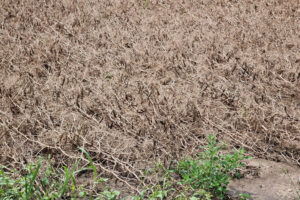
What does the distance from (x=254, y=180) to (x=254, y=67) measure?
1466 millimetres

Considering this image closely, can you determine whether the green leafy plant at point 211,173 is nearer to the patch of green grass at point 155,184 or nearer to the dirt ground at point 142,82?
the patch of green grass at point 155,184

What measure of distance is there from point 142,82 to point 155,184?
3.94 ft

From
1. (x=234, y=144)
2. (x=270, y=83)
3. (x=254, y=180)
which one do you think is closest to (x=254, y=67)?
(x=270, y=83)

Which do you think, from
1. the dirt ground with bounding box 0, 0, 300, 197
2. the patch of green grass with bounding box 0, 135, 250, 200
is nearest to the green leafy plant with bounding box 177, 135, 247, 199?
the patch of green grass with bounding box 0, 135, 250, 200

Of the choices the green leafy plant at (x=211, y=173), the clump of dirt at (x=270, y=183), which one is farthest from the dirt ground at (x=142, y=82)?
the green leafy plant at (x=211, y=173)

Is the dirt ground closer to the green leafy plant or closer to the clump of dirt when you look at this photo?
the clump of dirt

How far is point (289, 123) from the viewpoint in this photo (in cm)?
252

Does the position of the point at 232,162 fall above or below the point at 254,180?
above

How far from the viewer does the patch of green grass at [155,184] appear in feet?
5.90

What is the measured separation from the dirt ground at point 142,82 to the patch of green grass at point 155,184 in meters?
0.14

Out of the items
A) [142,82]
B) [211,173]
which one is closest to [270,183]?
[211,173]

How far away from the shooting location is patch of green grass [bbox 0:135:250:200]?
1797 mm

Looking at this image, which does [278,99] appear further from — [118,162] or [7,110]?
[7,110]

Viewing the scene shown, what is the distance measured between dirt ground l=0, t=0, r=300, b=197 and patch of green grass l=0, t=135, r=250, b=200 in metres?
0.14
